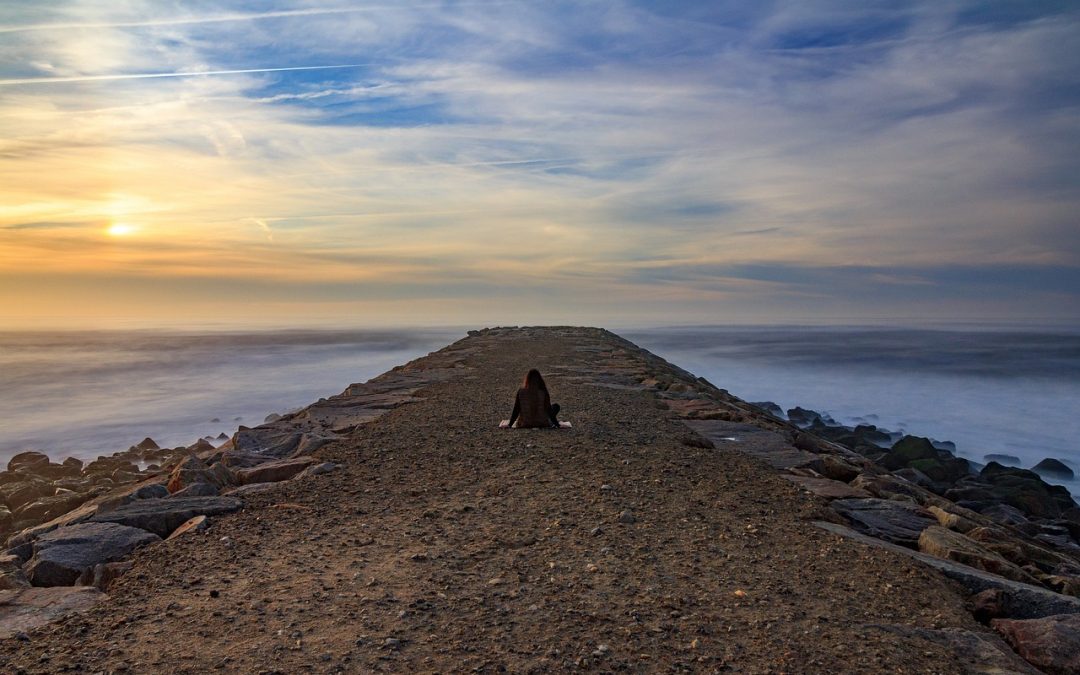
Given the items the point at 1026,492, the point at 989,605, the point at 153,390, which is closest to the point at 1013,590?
the point at 989,605

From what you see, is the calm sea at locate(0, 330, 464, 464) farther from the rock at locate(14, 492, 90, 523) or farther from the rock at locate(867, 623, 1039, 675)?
the rock at locate(867, 623, 1039, 675)

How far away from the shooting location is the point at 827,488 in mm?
5344

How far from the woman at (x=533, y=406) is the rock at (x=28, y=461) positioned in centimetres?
822

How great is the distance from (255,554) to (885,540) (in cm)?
343

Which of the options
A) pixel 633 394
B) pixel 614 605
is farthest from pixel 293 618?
pixel 633 394

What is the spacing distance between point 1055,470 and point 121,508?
15528 mm

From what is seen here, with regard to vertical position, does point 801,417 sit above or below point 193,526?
below

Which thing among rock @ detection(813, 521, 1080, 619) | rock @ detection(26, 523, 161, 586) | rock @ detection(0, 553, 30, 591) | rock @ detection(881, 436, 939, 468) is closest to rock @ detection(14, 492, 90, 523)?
rock @ detection(26, 523, 161, 586)

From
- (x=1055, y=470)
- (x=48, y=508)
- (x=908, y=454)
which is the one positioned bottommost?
(x=1055, y=470)

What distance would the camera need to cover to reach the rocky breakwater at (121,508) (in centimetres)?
343

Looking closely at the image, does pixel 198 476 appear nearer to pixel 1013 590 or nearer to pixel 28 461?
pixel 1013 590

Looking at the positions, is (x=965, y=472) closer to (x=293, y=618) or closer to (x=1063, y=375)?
(x=293, y=618)

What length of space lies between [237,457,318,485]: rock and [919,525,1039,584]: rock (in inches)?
162

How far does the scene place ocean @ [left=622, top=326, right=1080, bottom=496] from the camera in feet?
61.6
